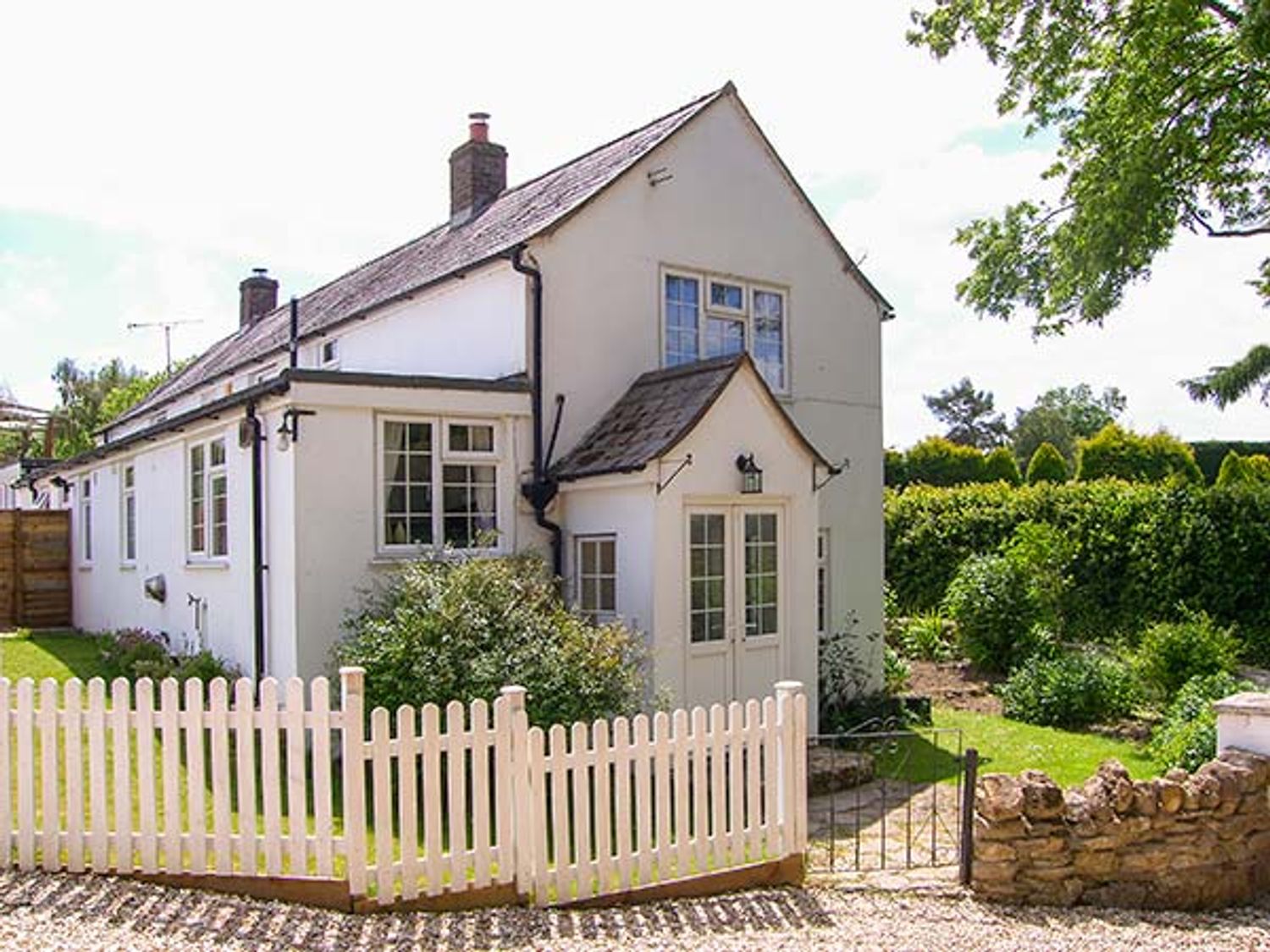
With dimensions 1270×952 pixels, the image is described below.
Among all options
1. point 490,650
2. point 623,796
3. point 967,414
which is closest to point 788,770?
point 623,796

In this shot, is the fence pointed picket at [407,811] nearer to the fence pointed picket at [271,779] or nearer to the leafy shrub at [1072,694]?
the fence pointed picket at [271,779]

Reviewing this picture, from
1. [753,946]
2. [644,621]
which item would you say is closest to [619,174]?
[644,621]

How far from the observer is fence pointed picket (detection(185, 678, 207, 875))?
20.7 feet

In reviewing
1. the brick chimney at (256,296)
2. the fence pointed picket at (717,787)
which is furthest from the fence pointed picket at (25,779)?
the brick chimney at (256,296)

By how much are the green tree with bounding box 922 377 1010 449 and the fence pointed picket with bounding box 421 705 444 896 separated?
303ft

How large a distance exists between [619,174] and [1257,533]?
12.5 metres

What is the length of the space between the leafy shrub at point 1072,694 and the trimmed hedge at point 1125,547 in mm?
4417

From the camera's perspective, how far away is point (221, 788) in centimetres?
629

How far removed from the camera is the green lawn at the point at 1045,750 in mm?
11617

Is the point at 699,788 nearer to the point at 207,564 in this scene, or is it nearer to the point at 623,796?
the point at 623,796

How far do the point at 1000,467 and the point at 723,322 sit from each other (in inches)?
1031

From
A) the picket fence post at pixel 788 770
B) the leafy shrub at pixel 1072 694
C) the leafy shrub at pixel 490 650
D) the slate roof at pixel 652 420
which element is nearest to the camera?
the picket fence post at pixel 788 770

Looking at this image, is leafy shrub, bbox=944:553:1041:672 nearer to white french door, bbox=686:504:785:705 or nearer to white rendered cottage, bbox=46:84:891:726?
white rendered cottage, bbox=46:84:891:726

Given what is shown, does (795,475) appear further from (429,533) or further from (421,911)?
(421,911)
